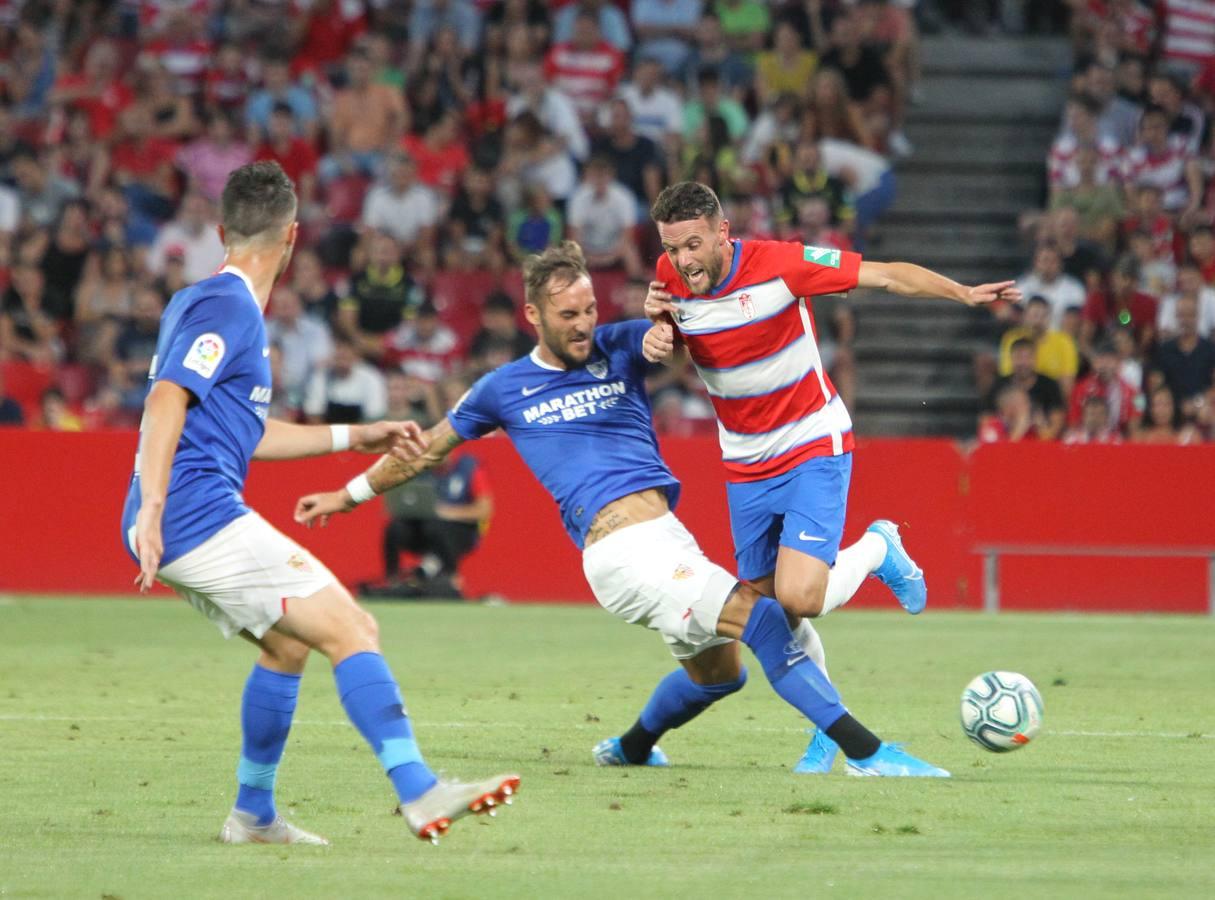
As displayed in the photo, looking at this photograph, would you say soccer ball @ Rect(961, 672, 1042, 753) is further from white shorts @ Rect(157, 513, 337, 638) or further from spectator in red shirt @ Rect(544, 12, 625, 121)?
spectator in red shirt @ Rect(544, 12, 625, 121)

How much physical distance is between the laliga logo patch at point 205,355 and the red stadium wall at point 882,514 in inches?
410

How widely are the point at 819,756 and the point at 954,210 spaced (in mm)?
13478

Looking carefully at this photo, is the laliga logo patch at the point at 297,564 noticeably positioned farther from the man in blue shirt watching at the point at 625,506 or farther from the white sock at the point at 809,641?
the white sock at the point at 809,641

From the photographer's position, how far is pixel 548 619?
1501 cm

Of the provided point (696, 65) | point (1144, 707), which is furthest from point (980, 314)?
point (1144, 707)

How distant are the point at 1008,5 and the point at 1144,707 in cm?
1377

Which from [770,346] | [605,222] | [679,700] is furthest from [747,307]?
[605,222]

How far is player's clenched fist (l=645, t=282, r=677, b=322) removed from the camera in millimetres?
7574

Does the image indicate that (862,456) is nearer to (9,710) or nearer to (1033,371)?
(1033,371)

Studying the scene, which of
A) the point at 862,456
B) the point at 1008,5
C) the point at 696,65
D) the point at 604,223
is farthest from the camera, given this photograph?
the point at 1008,5

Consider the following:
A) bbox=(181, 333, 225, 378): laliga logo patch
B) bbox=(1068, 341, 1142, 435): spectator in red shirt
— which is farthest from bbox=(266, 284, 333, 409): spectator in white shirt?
bbox=(181, 333, 225, 378): laliga logo patch

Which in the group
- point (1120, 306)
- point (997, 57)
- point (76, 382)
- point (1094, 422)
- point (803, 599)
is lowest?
point (76, 382)

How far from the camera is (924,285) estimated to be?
722 cm

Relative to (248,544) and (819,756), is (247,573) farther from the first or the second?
(819,756)
